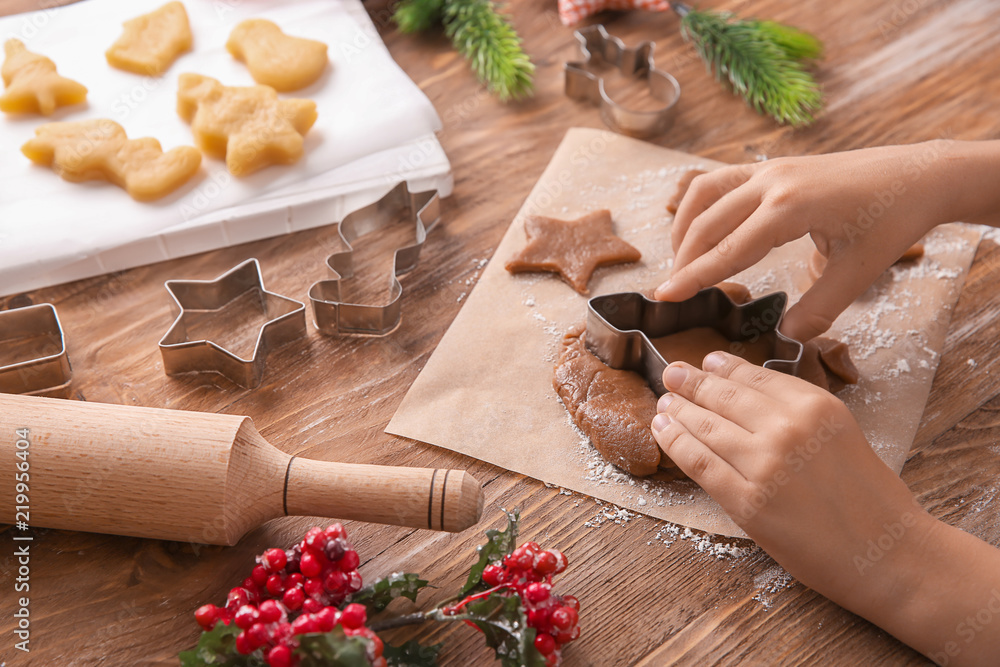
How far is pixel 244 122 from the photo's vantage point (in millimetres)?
1618

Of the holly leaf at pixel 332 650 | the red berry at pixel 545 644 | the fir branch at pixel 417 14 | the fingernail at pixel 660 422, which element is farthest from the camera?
the fir branch at pixel 417 14

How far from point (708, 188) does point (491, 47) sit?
2.48 feet

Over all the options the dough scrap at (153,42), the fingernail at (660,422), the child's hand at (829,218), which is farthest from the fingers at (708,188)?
the dough scrap at (153,42)

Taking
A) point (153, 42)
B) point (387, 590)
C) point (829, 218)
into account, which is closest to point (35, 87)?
point (153, 42)

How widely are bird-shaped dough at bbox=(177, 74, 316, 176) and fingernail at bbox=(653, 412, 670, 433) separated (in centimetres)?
91

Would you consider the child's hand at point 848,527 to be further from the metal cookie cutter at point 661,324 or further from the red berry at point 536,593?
the red berry at point 536,593

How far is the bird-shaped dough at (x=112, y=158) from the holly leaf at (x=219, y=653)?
3.13 feet

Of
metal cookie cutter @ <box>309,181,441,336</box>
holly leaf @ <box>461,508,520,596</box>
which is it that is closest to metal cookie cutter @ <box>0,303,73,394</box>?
metal cookie cutter @ <box>309,181,441,336</box>

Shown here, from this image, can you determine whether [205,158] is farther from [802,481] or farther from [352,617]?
[802,481]

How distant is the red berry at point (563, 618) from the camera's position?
3.09 feet

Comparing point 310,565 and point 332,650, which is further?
point 310,565

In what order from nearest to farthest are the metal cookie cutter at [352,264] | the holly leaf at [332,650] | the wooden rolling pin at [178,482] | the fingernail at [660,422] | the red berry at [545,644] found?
the holly leaf at [332,650]
the red berry at [545,644]
the wooden rolling pin at [178,482]
the fingernail at [660,422]
the metal cookie cutter at [352,264]

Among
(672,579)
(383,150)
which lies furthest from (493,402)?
(383,150)

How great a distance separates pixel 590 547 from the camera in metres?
1.15
